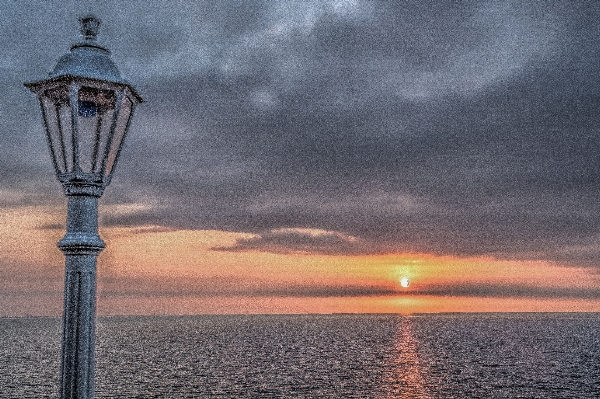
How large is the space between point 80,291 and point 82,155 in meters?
1.61

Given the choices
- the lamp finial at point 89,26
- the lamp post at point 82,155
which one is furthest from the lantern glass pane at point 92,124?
the lamp finial at point 89,26

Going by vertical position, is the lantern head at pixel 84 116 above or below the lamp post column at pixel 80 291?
above

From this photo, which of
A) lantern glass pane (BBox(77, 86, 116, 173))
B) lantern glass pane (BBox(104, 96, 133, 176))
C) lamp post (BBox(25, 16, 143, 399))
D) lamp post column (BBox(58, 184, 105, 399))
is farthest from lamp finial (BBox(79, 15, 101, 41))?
lamp post column (BBox(58, 184, 105, 399))

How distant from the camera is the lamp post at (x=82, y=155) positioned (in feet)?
22.5

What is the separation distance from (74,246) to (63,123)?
57.7 inches

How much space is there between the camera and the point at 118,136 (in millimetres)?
7234

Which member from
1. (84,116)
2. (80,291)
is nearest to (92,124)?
(84,116)

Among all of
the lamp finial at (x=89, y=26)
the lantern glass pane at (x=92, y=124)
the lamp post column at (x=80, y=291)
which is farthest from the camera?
the lamp finial at (x=89, y=26)

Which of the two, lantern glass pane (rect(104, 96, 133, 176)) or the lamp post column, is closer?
the lamp post column

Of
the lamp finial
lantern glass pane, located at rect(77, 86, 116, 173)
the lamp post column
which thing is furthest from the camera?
the lamp finial

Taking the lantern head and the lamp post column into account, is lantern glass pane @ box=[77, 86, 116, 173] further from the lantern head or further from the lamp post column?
the lamp post column

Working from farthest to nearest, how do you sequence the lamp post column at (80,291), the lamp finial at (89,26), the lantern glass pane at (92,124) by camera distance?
the lamp finial at (89,26)
the lantern glass pane at (92,124)
the lamp post column at (80,291)

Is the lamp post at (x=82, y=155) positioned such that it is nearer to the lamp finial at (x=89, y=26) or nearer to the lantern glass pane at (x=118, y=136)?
the lantern glass pane at (x=118, y=136)

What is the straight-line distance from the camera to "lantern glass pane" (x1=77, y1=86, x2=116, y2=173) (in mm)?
7082
